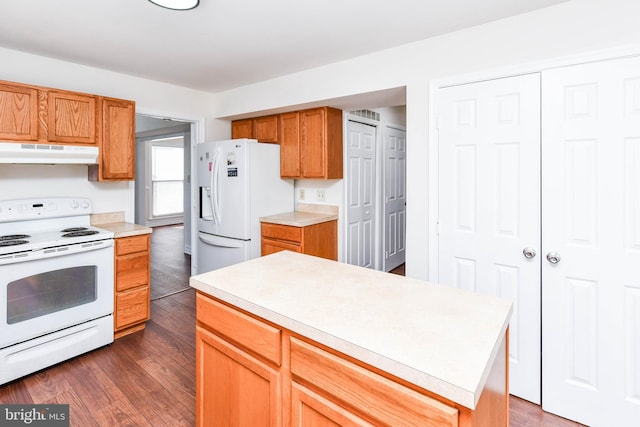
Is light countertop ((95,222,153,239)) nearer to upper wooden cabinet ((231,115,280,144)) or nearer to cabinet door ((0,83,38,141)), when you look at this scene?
cabinet door ((0,83,38,141))

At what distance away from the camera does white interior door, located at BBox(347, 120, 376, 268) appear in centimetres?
388

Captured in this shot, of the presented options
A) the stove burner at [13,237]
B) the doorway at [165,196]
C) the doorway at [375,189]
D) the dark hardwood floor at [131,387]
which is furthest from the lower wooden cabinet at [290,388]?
the doorway at [165,196]

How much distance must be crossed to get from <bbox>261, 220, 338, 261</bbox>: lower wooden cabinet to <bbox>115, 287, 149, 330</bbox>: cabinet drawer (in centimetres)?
120

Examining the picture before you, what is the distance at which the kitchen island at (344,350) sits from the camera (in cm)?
87

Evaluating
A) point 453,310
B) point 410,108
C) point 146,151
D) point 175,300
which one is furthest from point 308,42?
point 146,151

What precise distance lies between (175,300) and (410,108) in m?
3.14

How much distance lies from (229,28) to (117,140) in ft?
4.85

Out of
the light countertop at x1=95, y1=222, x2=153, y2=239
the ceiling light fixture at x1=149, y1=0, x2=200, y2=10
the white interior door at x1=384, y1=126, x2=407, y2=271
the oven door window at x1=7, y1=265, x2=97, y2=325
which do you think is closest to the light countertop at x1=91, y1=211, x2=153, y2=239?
the light countertop at x1=95, y1=222, x2=153, y2=239

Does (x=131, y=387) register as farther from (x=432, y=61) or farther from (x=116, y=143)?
(x=432, y=61)

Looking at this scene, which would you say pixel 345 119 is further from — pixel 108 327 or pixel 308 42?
pixel 108 327

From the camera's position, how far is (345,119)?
3764 mm

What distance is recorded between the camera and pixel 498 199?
2205mm

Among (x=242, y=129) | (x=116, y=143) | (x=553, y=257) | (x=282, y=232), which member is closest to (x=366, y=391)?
(x=553, y=257)

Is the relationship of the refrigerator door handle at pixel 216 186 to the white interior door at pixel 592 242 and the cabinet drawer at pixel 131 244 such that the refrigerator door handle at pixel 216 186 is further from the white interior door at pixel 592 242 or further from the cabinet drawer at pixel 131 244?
the white interior door at pixel 592 242
